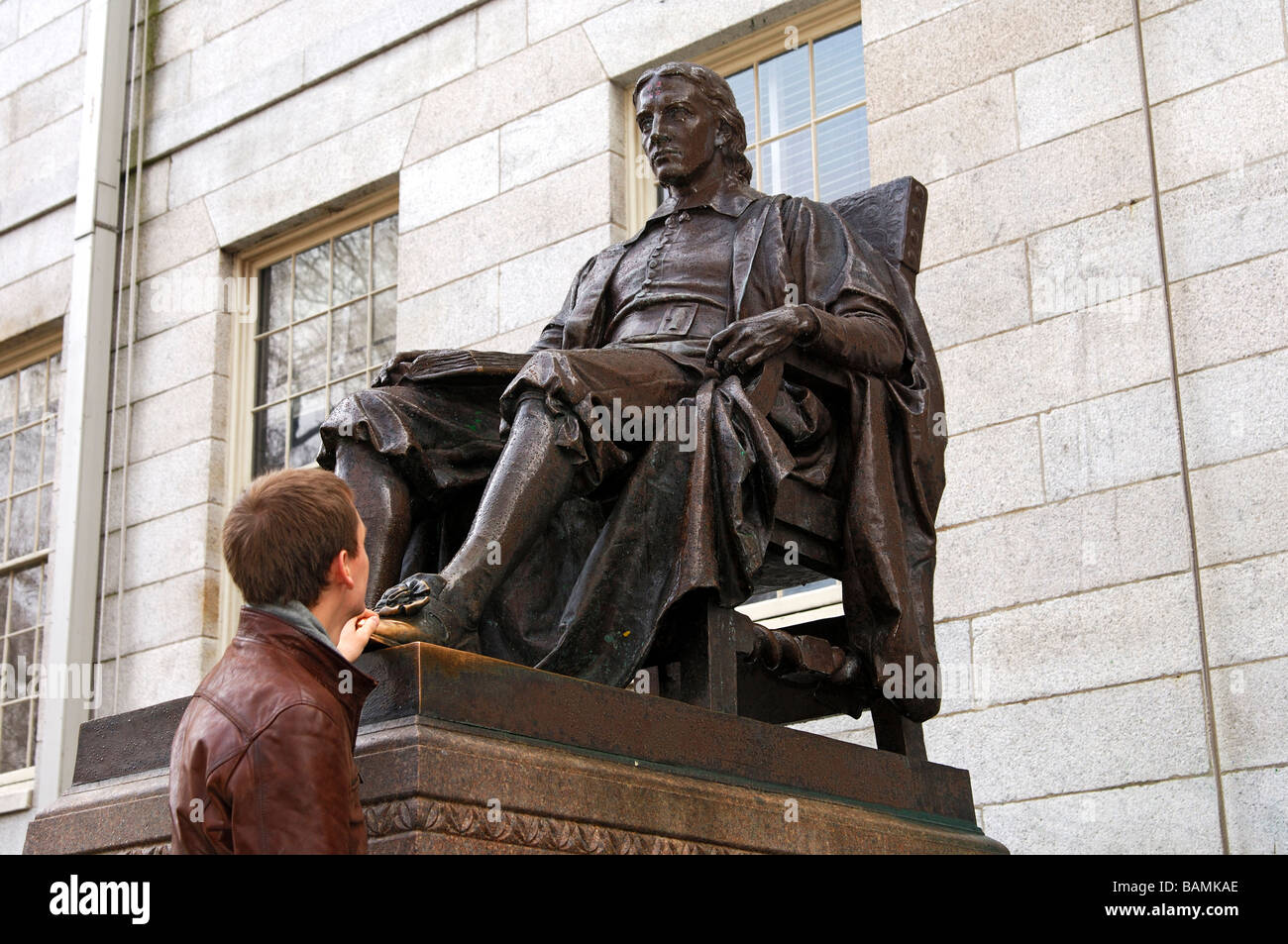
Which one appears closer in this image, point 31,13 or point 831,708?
point 831,708

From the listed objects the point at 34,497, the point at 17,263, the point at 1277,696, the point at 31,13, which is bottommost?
the point at 1277,696

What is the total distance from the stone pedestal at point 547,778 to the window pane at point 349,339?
17.0ft

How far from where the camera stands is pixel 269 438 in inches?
356

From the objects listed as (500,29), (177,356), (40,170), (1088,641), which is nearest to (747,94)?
(500,29)

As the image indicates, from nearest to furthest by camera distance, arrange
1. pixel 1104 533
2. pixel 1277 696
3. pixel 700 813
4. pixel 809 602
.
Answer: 1. pixel 700 813
2. pixel 1277 696
3. pixel 1104 533
4. pixel 809 602

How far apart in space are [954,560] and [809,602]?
28.7 inches

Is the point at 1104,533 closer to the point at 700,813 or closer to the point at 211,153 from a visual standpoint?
the point at 700,813

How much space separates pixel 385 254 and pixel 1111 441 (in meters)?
4.19

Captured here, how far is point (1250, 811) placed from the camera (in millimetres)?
5344

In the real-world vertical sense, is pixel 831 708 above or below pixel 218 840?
above

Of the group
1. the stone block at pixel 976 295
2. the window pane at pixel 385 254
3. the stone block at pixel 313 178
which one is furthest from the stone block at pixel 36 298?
the stone block at pixel 976 295

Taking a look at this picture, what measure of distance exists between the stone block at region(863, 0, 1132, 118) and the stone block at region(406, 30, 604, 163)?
1.49 metres

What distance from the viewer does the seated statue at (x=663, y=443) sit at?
3.94 m

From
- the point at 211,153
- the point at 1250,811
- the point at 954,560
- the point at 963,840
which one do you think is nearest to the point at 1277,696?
the point at 1250,811
